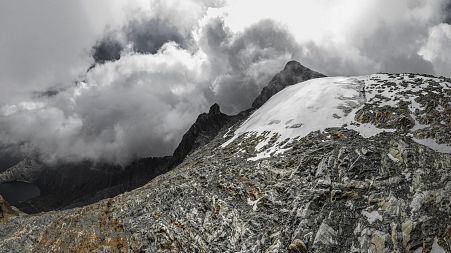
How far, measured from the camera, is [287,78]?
159 m

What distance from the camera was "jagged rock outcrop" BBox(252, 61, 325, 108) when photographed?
152 m

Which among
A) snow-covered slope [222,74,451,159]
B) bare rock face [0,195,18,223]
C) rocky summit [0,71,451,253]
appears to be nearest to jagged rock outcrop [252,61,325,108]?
snow-covered slope [222,74,451,159]

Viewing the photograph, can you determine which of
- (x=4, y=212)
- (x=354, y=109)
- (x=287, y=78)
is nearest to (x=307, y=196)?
(x=354, y=109)

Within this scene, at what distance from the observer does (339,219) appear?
174 ft

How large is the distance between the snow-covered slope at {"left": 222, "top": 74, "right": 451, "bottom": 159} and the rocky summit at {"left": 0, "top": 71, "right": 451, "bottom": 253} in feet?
1.08

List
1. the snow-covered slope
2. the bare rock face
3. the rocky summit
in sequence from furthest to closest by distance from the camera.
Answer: the bare rock face, the snow-covered slope, the rocky summit

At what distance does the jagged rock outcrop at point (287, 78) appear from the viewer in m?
152

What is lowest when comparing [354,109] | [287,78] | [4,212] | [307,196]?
[307,196]

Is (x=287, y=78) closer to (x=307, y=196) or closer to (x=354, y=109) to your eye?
(x=354, y=109)

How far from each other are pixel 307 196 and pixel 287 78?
10694 cm

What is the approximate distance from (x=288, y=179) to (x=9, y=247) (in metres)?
46.0

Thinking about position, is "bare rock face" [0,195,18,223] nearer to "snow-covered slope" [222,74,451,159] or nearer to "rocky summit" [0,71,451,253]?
"rocky summit" [0,71,451,253]

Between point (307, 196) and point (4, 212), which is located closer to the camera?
point (307, 196)

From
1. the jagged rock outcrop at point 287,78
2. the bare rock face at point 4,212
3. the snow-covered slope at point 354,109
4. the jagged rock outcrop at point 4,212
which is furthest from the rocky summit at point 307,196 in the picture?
the jagged rock outcrop at point 287,78
